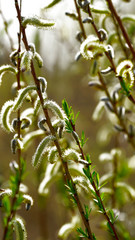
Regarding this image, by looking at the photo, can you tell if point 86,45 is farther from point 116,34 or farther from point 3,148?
point 3,148

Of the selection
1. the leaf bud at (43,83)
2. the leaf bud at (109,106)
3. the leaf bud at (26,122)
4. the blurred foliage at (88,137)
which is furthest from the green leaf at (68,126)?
the leaf bud at (109,106)

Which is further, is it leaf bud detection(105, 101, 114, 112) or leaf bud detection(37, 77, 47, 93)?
leaf bud detection(105, 101, 114, 112)

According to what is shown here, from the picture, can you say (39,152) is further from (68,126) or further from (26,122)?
(26,122)

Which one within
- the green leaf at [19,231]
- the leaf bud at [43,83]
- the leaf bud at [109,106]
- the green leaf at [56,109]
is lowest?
the green leaf at [19,231]

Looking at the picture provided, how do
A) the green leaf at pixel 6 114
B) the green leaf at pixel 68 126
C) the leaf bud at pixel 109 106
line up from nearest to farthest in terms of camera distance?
the green leaf at pixel 68 126 < the green leaf at pixel 6 114 < the leaf bud at pixel 109 106

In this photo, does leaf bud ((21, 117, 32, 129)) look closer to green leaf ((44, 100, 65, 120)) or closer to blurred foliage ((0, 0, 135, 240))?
blurred foliage ((0, 0, 135, 240))

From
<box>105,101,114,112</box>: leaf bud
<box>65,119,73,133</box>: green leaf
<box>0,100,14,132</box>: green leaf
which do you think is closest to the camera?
<box>65,119,73,133</box>: green leaf

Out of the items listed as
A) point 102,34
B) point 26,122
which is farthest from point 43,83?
point 102,34

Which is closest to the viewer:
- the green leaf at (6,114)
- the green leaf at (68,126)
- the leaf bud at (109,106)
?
the green leaf at (68,126)

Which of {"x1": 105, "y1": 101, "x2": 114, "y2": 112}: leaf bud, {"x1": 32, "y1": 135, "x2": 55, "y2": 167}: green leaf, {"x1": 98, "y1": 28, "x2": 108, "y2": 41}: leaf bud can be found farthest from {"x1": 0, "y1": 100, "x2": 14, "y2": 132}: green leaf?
{"x1": 105, "y1": 101, "x2": 114, "y2": 112}: leaf bud

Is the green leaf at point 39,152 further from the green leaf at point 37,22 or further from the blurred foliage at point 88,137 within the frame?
the green leaf at point 37,22

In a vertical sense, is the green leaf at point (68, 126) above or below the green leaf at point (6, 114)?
below
